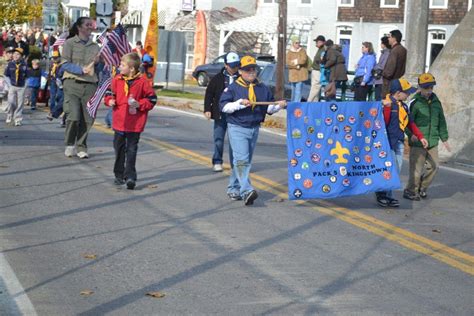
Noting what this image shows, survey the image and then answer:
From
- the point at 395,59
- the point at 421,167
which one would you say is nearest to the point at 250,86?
the point at 421,167

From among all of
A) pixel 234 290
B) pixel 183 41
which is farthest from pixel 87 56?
pixel 183 41

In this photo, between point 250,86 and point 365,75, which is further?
point 365,75

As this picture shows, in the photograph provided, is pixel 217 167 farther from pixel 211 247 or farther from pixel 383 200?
pixel 211 247

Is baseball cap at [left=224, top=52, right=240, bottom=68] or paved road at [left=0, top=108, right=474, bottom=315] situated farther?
baseball cap at [left=224, top=52, right=240, bottom=68]

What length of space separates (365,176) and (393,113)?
87 centimetres

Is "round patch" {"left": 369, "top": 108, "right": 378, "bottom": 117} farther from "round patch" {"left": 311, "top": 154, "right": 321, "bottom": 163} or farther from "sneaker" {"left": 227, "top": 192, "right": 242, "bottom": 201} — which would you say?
"sneaker" {"left": 227, "top": 192, "right": 242, "bottom": 201}

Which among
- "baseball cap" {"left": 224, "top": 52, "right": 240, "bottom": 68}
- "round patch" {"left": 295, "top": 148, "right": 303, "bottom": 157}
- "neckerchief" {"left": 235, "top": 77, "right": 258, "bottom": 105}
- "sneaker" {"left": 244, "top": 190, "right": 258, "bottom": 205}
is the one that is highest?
"baseball cap" {"left": 224, "top": 52, "right": 240, "bottom": 68}

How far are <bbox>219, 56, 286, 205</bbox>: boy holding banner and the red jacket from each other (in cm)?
137

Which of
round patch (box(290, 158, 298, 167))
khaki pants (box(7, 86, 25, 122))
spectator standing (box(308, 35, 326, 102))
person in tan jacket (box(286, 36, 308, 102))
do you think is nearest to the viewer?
round patch (box(290, 158, 298, 167))

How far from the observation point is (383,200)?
44.7 feet

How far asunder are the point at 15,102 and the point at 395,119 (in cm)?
1069

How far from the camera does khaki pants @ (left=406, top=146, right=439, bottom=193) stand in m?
14.4

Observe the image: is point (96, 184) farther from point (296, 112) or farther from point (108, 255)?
point (108, 255)

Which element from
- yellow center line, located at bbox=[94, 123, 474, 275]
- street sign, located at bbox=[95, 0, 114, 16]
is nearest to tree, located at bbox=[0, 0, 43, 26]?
street sign, located at bbox=[95, 0, 114, 16]
